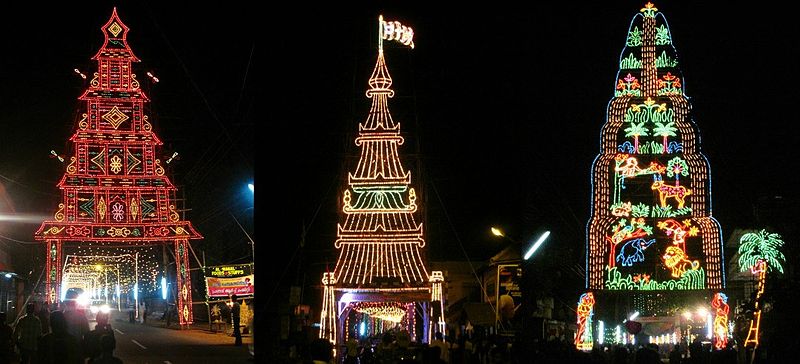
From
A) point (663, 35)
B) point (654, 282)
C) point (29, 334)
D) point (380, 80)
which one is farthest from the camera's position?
point (663, 35)

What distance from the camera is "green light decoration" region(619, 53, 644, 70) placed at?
39219mm

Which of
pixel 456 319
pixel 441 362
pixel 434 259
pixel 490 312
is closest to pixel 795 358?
pixel 441 362

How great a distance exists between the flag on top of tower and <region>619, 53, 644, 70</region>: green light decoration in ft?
31.3

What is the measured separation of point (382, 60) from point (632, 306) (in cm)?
1444

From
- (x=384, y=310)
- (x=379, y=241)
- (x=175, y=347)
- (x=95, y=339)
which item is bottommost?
(x=175, y=347)

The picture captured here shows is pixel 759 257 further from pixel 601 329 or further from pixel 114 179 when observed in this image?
pixel 114 179

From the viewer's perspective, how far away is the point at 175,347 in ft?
110

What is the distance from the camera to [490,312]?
31.8 meters

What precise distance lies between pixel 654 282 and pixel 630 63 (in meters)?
8.86

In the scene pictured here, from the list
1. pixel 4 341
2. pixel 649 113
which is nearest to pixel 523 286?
pixel 649 113

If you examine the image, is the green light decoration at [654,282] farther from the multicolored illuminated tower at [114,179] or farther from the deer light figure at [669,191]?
the multicolored illuminated tower at [114,179]

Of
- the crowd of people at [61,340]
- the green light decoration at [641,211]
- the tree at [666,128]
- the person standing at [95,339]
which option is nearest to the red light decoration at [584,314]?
the green light decoration at [641,211]

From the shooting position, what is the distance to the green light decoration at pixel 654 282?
38500 millimetres

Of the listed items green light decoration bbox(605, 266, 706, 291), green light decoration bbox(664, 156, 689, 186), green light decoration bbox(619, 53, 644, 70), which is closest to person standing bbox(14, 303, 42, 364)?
green light decoration bbox(605, 266, 706, 291)
